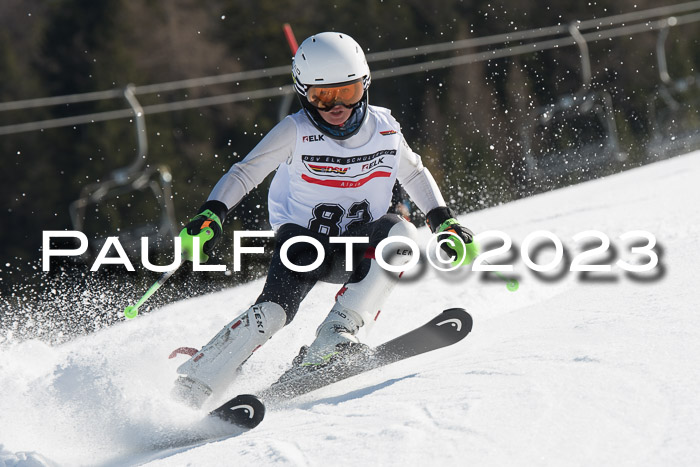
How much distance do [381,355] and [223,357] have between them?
60cm

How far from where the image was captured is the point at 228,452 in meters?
2.49

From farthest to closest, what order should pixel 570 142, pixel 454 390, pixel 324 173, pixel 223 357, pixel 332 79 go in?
pixel 570 142
pixel 324 173
pixel 332 79
pixel 223 357
pixel 454 390

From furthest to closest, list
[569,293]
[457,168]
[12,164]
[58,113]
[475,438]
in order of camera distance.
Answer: [58,113]
[12,164]
[457,168]
[569,293]
[475,438]

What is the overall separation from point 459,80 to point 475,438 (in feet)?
93.4

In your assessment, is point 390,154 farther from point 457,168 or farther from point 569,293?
point 457,168

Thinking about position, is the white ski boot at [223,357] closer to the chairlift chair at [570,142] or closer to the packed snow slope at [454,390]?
the packed snow slope at [454,390]

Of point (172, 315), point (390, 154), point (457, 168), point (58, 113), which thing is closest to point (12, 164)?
point (58, 113)

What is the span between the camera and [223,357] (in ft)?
10.4

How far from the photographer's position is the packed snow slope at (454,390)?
7.24ft

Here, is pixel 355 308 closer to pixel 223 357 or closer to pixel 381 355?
pixel 381 355

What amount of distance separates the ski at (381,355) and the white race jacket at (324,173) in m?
0.57

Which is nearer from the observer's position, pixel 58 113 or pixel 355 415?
pixel 355 415

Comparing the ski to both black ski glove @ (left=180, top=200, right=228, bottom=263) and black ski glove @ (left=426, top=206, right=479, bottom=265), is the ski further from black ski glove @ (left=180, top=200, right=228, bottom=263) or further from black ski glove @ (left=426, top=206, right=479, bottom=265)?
black ski glove @ (left=180, top=200, right=228, bottom=263)

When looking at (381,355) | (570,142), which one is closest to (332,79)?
(381,355)
